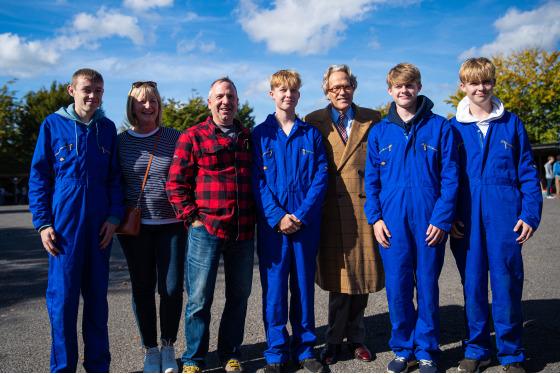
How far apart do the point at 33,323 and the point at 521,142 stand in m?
5.16

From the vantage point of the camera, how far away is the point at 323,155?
3.68 meters

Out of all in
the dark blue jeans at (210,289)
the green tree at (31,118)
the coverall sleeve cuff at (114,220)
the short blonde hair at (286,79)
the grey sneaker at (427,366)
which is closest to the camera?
the grey sneaker at (427,366)

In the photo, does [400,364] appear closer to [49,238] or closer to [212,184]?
[212,184]

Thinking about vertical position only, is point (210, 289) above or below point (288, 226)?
below

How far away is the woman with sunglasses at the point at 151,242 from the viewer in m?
3.55

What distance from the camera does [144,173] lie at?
3.61m

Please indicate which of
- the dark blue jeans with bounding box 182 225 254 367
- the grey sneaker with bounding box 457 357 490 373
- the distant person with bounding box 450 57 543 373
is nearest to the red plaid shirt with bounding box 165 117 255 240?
the dark blue jeans with bounding box 182 225 254 367

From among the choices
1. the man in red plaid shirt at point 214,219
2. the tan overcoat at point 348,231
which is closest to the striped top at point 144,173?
the man in red plaid shirt at point 214,219

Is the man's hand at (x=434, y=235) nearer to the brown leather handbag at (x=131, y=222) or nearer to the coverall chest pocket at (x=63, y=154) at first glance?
the brown leather handbag at (x=131, y=222)

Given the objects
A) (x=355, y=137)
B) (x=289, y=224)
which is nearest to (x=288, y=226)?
(x=289, y=224)

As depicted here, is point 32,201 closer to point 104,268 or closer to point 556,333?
point 104,268

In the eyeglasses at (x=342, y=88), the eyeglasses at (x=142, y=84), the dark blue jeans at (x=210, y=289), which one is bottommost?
the dark blue jeans at (x=210, y=289)

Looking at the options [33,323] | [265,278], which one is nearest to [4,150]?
[33,323]

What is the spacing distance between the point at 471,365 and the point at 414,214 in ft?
4.05
